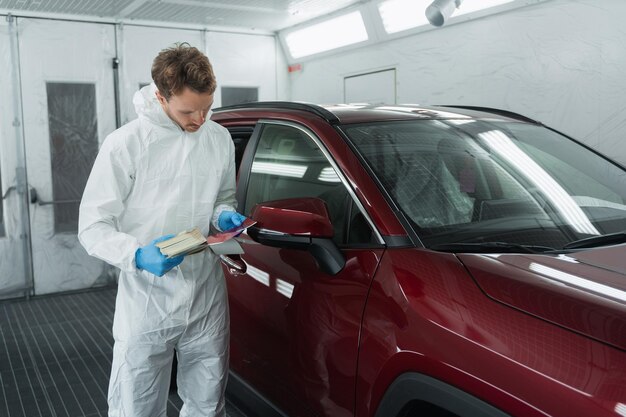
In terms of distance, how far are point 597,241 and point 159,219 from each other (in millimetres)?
1425

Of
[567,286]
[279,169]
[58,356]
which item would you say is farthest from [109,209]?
[58,356]

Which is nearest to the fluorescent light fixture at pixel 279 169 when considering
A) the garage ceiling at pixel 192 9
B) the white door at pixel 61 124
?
the garage ceiling at pixel 192 9

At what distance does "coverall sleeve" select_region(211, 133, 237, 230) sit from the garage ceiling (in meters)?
3.06

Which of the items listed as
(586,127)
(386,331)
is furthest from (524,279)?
(586,127)

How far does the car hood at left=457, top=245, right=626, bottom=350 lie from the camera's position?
1.28 meters

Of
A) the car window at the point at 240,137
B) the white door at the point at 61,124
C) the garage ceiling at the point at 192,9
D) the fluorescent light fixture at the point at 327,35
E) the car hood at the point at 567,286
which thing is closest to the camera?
the car hood at the point at 567,286

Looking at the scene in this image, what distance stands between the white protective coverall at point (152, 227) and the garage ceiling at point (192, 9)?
327cm

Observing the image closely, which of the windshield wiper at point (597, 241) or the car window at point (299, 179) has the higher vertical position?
the car window at point (299, 179)

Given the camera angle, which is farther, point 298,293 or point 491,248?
point 298,293

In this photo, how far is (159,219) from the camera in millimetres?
2090

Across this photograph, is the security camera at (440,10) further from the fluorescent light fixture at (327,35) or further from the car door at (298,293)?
the car door at (298,293)

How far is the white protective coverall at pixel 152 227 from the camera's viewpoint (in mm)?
1996

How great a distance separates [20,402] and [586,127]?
3.68 m

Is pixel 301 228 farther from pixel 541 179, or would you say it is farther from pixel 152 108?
pixel 541 179
